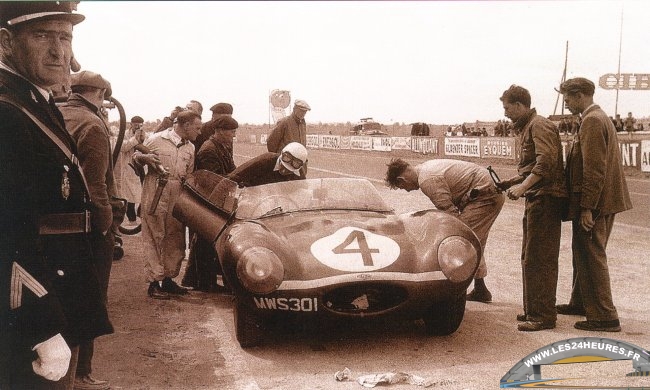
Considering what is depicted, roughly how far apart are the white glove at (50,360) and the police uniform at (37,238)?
1.0 inches

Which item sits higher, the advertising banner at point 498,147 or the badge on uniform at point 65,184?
the badge on uniform at point 65,184

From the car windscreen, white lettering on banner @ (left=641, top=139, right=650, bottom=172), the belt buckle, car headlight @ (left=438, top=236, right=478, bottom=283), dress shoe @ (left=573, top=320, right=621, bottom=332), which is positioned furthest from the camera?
white lettering on banner @ (left=641, top=139, right=650, bottom=172)

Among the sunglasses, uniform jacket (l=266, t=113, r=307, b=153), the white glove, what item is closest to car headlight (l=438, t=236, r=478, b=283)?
the sunglasses

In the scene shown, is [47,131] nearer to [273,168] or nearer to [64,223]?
[64,223]

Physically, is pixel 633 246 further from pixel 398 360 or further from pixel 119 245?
pixel 119 245

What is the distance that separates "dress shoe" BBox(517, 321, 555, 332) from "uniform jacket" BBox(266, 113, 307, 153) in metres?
4.47

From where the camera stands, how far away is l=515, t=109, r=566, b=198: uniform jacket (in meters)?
4.82

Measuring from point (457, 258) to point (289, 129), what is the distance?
469 cm

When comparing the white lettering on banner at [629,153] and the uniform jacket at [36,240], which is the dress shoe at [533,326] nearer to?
the uniform jacket at [36,240]

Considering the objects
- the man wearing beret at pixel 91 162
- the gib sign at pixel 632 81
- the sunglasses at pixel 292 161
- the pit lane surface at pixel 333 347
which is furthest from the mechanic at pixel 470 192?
the man wearing beret at pixel 91 162

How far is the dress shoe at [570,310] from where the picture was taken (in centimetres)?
524

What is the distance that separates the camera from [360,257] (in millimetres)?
4152

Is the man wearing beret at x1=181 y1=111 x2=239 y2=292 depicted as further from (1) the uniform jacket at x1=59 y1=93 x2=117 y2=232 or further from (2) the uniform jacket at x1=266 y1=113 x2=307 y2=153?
(1) the uniform jacket at x1=59 y1=93 x2=117 y2=232

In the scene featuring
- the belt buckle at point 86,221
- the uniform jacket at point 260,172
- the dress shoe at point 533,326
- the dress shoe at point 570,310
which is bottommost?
the dress shoe at point 570,310
